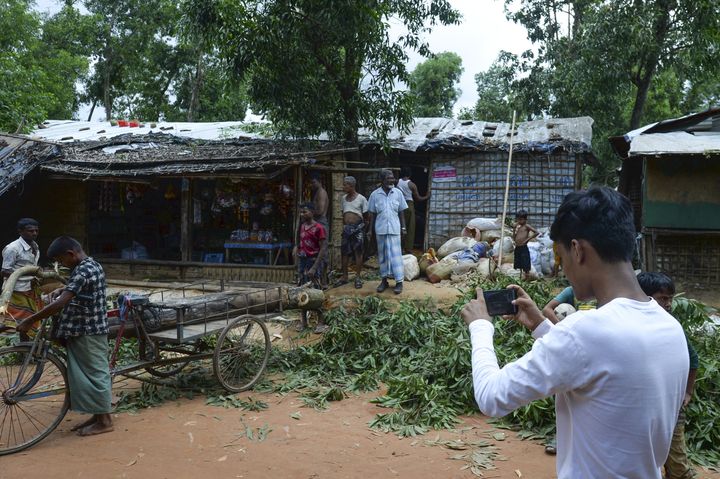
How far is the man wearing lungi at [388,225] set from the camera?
9.36m

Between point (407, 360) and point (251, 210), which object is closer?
point (407, 360)

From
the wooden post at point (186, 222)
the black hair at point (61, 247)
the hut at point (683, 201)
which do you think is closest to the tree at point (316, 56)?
the wooden post at point (186, 222)

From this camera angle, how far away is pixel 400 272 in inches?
372

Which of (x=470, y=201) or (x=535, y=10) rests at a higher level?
(x=535, y=10)

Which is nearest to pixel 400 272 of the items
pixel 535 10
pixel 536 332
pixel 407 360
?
pixel 407 360

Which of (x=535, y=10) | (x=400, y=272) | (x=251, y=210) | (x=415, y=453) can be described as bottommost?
(x=415, y=453)

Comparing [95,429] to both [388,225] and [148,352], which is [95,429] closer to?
[148,352]

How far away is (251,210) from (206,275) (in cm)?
170

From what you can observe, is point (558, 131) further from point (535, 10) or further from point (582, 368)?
point (582, 368)

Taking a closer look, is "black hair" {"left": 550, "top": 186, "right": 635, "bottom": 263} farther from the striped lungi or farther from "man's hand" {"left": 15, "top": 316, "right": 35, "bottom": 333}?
the striped lungi

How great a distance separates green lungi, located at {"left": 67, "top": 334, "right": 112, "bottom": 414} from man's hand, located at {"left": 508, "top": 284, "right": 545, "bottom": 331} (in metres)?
3.88

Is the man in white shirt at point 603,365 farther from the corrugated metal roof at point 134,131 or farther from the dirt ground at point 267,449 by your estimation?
the corrugated metal roof at point 134,131

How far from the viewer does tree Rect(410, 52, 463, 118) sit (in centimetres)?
2291

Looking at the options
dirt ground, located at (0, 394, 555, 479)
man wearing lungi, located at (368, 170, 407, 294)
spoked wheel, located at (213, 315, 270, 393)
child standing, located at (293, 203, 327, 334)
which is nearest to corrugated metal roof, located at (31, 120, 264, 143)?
man wearing lungi, located at (368, 170, 407, 294)
